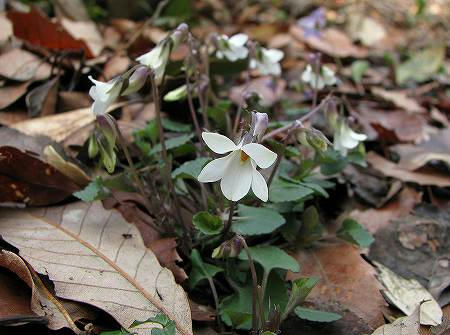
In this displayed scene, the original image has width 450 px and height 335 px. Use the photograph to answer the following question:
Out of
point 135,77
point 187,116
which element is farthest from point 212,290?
point 187,116

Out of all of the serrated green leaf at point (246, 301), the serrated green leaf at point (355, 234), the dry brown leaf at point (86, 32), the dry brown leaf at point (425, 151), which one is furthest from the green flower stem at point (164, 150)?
the dry brown leaf at point (86, 32)

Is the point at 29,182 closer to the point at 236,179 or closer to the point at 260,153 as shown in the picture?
the point at 236,179

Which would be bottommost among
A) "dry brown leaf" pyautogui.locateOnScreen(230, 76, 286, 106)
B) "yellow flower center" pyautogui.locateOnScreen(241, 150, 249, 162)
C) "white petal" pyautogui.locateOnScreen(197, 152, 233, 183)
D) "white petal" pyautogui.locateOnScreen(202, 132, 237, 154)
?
"dry brown leaf" pyautogui.locateOnScreen(230, 76, 286, 106)

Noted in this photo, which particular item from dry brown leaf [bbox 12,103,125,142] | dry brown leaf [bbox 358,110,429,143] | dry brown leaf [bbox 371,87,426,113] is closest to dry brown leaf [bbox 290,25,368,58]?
dry brown leaf [bbox 371,87,426,113]

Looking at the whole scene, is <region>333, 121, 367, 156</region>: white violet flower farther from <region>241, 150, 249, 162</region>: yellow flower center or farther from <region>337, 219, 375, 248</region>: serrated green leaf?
<region>241, 150, 249, 162</region>: yellow flower center

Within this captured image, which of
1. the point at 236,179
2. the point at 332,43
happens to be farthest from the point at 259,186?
the point at 332,43

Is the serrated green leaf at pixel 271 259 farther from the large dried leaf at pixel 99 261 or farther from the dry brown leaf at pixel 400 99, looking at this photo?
the dry brown leaf at pixel 400 99

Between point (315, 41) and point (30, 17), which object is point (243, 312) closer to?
point (30, 17)
